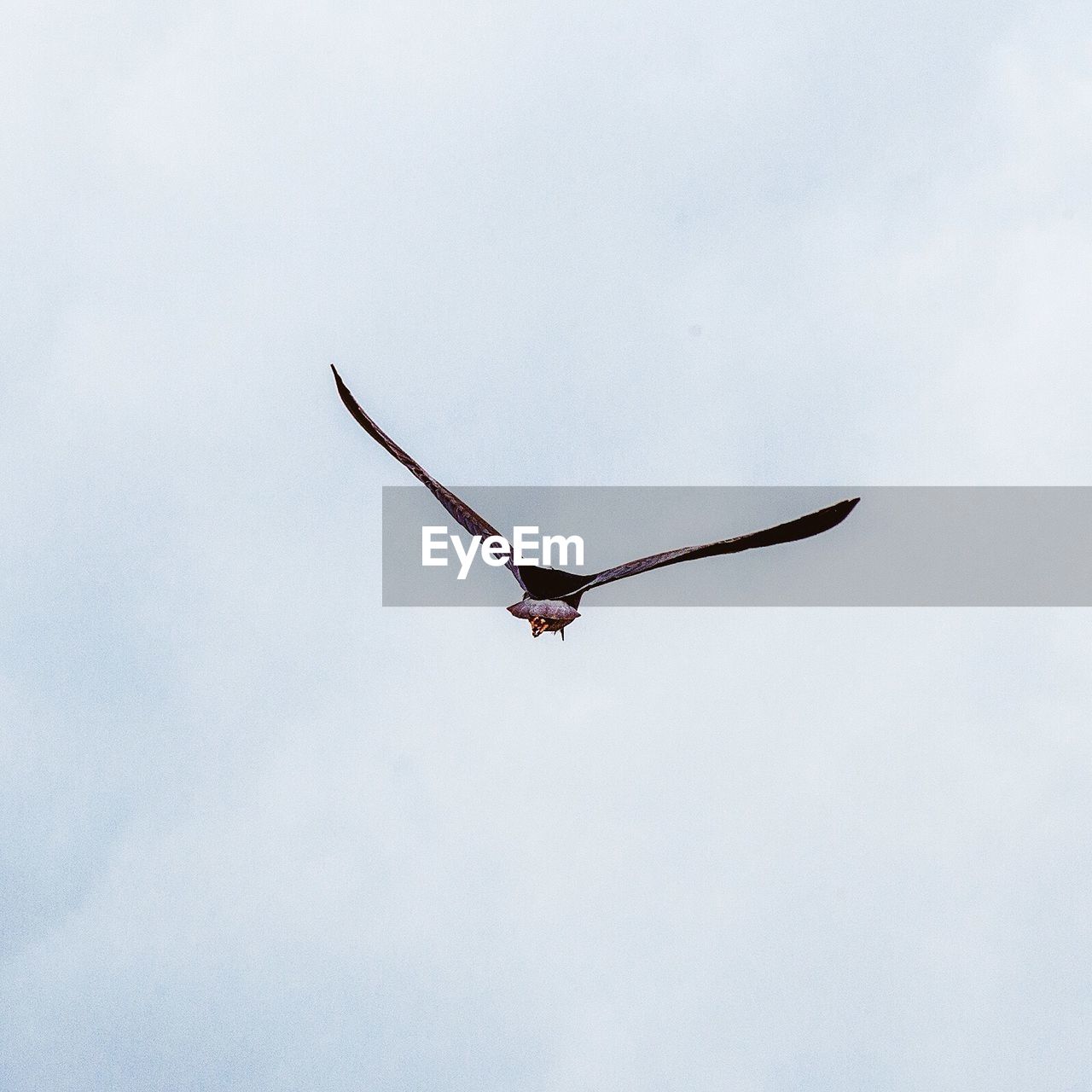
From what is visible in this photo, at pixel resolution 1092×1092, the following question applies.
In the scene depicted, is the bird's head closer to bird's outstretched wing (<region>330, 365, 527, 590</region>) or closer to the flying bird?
the flying bird

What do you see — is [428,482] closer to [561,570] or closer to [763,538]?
[561,570]

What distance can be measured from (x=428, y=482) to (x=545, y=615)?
19.8ft

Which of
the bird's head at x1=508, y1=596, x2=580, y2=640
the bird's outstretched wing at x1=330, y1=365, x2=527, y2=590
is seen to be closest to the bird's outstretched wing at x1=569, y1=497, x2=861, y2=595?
the bird's head at x1=508, y1=596, x2=580, y2=640

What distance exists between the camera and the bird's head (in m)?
26.8

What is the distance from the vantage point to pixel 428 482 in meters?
31.3

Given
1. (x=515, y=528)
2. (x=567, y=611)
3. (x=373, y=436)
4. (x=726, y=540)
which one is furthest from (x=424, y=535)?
(x=726, y=540)

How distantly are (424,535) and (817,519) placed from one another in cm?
1703

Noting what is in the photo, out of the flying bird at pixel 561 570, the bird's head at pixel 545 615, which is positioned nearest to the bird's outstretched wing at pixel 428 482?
the flying bird at pixel 561 570

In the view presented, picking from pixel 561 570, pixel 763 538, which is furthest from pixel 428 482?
pixel 763 538

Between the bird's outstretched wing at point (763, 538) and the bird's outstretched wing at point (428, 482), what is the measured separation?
5395mm

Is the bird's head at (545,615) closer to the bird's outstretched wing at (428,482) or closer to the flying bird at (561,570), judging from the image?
the flying bird at (561,570)

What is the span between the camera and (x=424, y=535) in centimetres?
3862

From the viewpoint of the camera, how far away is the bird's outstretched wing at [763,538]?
23.8 meters

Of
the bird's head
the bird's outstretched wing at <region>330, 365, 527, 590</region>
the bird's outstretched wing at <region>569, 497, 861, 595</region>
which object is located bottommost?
the bird's head
